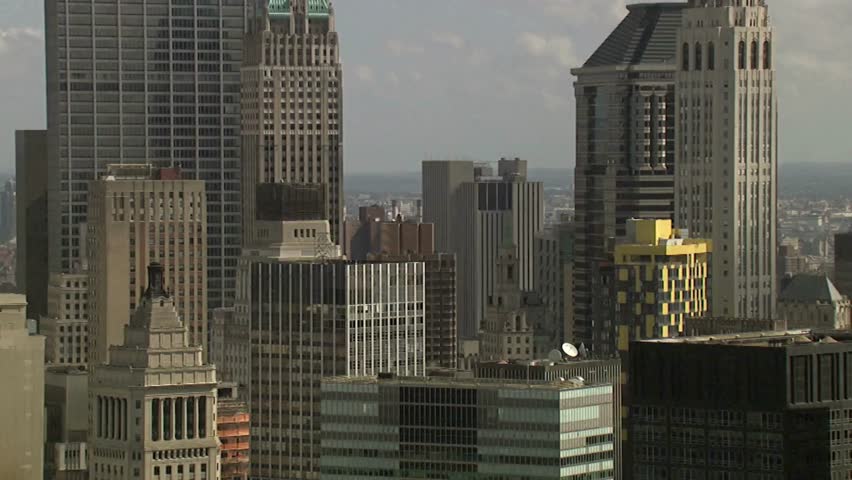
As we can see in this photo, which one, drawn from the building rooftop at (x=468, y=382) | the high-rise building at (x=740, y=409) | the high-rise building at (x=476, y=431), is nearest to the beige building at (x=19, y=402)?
the building rooftop at (x=468, y=382)

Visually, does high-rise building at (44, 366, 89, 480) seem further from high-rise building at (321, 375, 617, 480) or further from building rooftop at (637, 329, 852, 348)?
building rooftop at (637, 329, 852, 348)

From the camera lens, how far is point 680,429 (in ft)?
495

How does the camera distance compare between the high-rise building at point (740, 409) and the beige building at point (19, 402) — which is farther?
the beige building at point (19, 402)

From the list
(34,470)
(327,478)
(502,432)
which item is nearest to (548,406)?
(502,432)

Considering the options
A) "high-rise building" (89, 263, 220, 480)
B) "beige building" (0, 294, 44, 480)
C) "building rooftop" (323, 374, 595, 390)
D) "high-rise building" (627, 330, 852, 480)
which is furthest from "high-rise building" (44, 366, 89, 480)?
"high-rise building" (627, 330, 852, 480)

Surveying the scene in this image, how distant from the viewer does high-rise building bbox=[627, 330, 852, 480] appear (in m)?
146

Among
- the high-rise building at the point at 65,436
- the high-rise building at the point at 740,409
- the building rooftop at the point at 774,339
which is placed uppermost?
A: the building rooftop at the point at 774,339

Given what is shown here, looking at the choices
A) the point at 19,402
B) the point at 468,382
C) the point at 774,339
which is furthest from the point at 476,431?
the point at 19,402

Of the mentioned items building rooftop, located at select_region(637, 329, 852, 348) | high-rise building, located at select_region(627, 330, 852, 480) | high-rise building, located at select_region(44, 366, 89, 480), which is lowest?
high-rise building, located at select_region(44, 366, 89, 480)

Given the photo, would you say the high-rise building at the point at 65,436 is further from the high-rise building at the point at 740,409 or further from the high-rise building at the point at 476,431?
the high-rise building at the point at 740,409

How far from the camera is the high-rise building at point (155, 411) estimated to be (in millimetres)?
177250

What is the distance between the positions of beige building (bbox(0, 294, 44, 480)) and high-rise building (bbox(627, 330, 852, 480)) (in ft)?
113

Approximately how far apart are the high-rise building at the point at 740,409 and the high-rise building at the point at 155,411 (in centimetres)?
3455

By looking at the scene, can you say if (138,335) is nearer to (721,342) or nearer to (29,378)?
(29,378)
